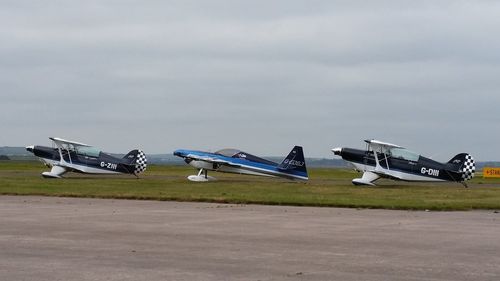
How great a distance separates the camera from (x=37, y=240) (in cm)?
1139

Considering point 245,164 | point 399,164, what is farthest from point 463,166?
point 245,164

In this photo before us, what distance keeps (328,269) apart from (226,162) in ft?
114

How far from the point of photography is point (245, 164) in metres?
42.9

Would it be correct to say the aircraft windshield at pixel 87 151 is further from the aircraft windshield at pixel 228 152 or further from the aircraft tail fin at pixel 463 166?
the aircraft tail fin at pixel 463 166

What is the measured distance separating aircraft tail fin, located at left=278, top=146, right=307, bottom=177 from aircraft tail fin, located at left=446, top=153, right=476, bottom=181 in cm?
865

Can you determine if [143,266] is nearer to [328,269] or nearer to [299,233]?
[328,269]

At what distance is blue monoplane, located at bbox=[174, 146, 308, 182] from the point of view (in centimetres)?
4181

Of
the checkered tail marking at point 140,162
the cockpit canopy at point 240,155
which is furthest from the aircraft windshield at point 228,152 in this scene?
the checkered tail marking at point 140,162

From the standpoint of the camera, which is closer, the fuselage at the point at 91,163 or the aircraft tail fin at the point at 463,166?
the aircraft tail fin at the point at 463,166

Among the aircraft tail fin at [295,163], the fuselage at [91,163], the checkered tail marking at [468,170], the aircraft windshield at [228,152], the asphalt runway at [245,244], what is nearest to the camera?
the asphalt runway at [245,244]

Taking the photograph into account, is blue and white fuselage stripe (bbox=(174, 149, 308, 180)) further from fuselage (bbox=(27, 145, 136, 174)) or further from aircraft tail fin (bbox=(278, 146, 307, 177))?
fuselage (bbox=(27, 145, 136, 174))

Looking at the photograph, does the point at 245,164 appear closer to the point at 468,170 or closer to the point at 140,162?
the point at 140,162

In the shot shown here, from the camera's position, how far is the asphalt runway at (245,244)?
8.34 meters

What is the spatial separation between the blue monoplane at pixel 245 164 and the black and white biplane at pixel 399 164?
306cm
